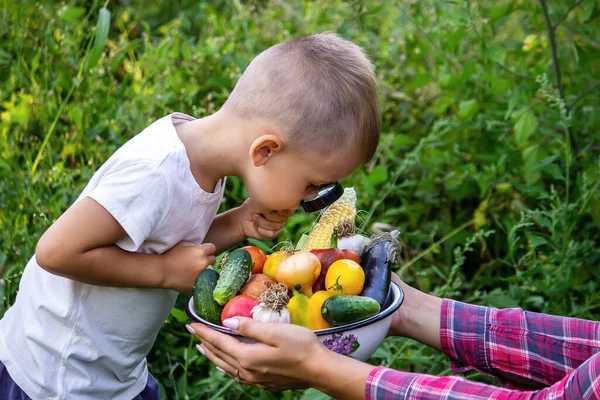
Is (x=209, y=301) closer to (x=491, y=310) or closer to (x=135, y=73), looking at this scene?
(x=491, y=310)

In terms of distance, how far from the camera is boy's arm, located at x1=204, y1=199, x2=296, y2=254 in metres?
2.11

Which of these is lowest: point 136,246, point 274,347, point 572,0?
point 274,347

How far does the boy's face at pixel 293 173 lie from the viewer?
1.83 m

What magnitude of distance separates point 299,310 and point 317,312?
0.04 m

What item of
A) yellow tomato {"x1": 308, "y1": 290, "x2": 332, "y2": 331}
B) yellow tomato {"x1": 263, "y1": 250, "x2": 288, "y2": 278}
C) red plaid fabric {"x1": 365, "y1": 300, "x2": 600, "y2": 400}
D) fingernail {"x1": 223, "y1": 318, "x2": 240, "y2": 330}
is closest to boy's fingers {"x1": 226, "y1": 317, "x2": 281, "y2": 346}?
fingernail {"x1": 223, "y1": 318, "x2": 240, "y2": 330}

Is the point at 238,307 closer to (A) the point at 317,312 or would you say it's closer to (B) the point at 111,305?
(A) the point at 317,312

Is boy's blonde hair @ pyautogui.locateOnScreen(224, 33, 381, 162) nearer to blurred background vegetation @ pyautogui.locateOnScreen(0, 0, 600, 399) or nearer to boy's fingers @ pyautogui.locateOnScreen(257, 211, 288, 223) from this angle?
boy's fingers @ pyautogui.locateOnScreen(257, 211, 288, 223)

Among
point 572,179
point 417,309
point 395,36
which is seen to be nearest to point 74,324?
point 417,309

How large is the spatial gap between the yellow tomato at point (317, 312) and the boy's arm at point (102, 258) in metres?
0.28

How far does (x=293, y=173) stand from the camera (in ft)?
6.07

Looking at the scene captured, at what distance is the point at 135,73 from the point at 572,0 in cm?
188

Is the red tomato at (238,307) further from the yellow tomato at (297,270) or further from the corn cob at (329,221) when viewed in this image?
the corn cob at (329,221)

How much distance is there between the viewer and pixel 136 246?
1734 millimetres

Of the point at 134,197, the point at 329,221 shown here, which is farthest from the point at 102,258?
the point at 329,221
